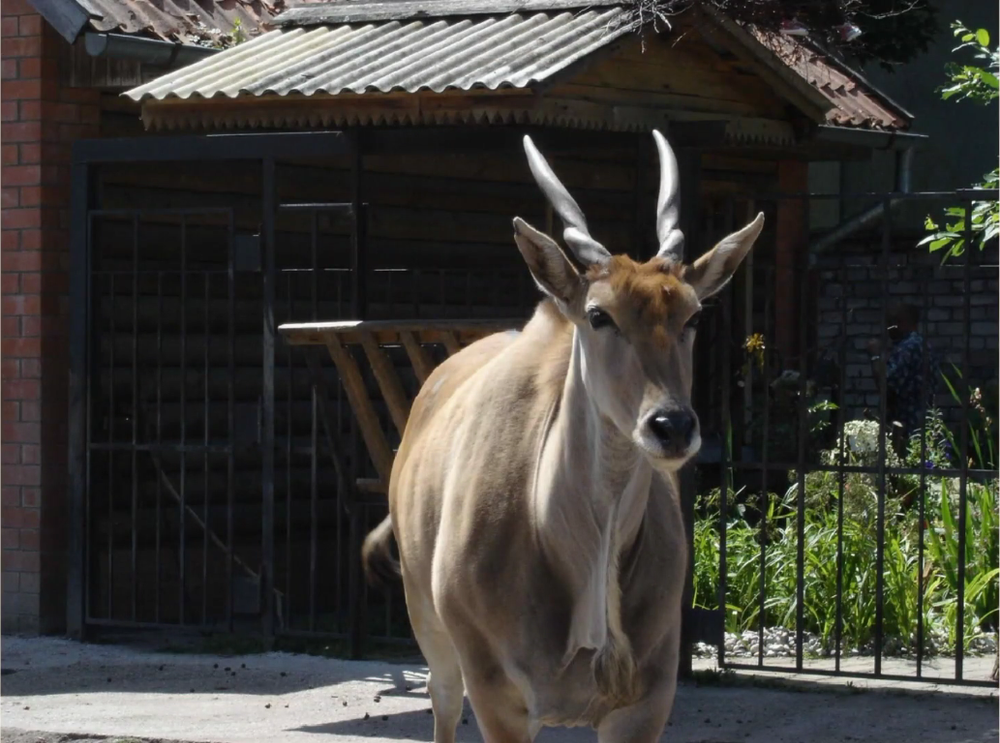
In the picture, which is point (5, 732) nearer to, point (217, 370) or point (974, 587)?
point (217, 370)

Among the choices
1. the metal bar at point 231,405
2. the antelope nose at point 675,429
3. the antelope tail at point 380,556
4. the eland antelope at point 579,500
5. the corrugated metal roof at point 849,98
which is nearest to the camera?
the antelope nose at point 675,429

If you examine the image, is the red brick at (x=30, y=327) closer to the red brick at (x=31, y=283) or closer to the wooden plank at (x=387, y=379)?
the red brick at (x=31, y=283)

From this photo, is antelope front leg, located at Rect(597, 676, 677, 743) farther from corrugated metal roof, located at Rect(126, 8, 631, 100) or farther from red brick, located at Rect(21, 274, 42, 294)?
red brick, located at Rect(21, 274, 42, 294)

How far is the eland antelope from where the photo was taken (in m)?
4.29

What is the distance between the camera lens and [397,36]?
28.6 feet

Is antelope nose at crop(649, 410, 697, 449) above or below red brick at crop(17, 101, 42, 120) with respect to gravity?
below

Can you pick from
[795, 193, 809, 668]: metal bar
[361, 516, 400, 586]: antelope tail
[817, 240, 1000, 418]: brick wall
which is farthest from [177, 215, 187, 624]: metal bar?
[817, 240, 1000, 418]: brick wall

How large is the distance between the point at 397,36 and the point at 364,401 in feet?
7.65

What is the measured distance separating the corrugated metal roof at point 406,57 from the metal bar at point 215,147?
27cm

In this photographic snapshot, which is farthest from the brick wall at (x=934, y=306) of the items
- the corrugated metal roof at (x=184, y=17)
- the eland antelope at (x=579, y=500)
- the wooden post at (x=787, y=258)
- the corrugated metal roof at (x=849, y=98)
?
the eland antelope at (x=579, y=500)

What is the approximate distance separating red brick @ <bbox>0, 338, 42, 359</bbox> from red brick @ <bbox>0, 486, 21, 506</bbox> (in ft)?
1.62

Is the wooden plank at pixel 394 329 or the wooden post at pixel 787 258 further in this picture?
the wooden post at pixel 787 258

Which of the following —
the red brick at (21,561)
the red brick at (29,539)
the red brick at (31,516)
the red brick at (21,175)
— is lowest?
the red brick at (21,561)

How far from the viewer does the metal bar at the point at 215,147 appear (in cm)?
797
